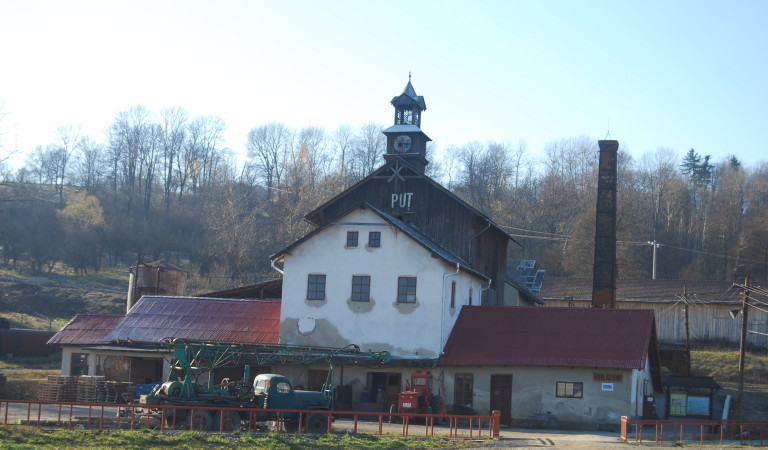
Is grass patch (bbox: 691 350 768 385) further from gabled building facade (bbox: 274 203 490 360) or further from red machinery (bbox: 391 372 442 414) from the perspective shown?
red machinery (bbox: 391 372 442 414)

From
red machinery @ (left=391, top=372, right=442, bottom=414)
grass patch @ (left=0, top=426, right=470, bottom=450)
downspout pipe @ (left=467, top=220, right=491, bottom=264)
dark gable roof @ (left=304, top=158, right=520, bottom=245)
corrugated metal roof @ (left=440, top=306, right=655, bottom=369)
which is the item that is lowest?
grass patch @ (left=0, top=426, right=470, bottom=450)

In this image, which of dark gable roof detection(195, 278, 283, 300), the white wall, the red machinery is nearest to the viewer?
the red machinery

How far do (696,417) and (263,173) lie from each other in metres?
70.0

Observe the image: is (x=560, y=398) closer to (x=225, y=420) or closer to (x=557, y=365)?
(x=557, y=365)

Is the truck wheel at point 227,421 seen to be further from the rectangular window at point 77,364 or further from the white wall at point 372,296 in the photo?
the rectangular window at point 77,364

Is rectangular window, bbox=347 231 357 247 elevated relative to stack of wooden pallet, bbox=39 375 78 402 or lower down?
elevated

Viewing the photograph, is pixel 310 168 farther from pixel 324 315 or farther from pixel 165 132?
pixel 324 315

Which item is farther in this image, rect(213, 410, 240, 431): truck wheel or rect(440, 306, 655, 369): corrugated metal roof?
rect(440, 306, 655, 369): corrugated metal roof

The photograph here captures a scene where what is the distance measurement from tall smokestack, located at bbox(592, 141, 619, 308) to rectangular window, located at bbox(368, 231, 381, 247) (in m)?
12.7

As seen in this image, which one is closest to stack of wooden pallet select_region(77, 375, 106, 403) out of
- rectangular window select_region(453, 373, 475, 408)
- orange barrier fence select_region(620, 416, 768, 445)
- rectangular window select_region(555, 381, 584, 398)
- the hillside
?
rectangular window select_region(453, 373, 475, 408)

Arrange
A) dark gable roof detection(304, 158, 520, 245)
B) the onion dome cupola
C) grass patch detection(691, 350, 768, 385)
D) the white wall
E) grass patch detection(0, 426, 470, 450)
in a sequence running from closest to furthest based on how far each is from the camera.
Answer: grass patch detection(0, 426, 470, 450) → the white wall → dark gable roof detection(304, 158, 520, 245) → the onion dome cupola → grass patch detection(691, 350, 768, 385)

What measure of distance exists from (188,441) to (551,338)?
17154mm

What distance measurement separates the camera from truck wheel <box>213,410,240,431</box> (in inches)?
1011

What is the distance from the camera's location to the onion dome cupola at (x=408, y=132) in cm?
4588
